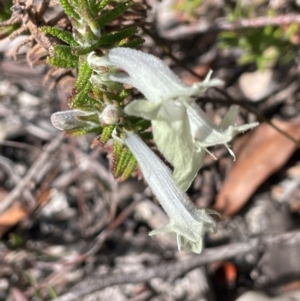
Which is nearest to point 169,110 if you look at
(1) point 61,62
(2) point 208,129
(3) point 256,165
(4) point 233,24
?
(2) point 208,129

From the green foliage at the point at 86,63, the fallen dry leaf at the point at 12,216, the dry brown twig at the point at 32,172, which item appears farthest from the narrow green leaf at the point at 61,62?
the fallen dry leaf at the point at 12,216

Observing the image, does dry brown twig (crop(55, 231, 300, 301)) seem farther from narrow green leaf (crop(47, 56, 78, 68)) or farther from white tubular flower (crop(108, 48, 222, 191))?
white tubular flower (crop(108, 48, 222, 191))

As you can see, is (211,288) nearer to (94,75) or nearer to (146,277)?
(146,277)

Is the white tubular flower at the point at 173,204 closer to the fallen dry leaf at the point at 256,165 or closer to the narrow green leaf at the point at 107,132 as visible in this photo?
the narrow green leaf at the point at 107,132

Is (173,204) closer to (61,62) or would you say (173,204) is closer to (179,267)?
(61,62)

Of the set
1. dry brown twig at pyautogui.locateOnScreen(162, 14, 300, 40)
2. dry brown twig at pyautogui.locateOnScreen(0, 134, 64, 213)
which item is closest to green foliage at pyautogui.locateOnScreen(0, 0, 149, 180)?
dry brown twig at pyautogui.locateOnScreen(162, 14, 300, 40)
